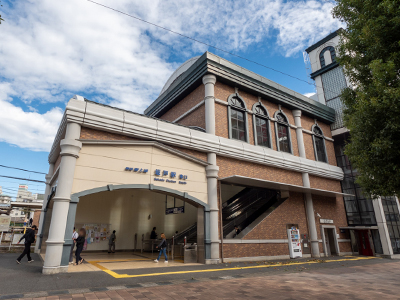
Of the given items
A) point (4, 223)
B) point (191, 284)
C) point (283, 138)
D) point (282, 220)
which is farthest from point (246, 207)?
point (4, 223)

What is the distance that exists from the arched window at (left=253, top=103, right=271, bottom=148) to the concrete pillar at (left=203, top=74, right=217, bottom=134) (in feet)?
10.9

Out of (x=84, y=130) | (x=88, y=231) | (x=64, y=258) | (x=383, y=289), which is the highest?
(x=84, y=130)

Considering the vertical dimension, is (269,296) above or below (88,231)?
below

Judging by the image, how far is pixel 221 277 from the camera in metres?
8.80

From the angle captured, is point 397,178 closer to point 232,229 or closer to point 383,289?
point 383,289

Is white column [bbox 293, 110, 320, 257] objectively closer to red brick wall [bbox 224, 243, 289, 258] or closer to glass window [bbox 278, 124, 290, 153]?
glass window [bbox 278, 124, 290, 153]

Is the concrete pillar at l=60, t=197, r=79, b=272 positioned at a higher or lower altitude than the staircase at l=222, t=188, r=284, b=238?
lower

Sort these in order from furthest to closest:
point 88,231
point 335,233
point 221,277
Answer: point 335,233 → point 88,231 → point 221,277

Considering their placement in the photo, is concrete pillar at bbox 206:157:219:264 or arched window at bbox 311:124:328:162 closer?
concrete pillar at bbox 206:157:219:264

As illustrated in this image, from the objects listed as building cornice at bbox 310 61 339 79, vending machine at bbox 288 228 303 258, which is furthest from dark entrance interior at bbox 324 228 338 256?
building cornice at bbox 310 61 339 79

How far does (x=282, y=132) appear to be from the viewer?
18.0 m

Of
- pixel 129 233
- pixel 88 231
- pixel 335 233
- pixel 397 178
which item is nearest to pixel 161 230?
pixel 129 233

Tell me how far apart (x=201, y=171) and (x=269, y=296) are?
7210 millimetres

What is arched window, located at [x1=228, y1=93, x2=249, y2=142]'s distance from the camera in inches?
602
